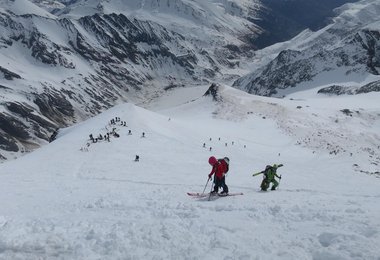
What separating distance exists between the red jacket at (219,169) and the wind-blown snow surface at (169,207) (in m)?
1.41

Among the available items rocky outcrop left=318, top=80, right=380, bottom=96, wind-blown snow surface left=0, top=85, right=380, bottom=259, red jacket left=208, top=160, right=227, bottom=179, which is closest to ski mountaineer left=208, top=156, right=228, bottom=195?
red jacket left=208, top=160, right=227, bottom=179

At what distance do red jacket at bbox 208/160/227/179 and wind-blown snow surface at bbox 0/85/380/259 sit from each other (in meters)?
1.41

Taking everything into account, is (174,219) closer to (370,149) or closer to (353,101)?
(370,149)

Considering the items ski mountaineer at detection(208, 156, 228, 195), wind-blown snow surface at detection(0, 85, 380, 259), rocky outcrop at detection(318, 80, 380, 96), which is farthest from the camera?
rocky outcrop at detection(318, 80, 380, 96)

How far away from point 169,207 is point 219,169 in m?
4.03

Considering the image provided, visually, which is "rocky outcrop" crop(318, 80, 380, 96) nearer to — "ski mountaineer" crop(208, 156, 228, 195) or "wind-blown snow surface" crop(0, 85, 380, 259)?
"wind-blown snow surface" crop(0, 85, 380, 259)

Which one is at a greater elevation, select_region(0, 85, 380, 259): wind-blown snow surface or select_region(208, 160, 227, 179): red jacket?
select_region(208, 160, 227, 179): red jacket

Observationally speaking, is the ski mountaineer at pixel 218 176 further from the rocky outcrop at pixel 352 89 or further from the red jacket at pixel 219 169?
the rocky outcrop at pixel 352 89

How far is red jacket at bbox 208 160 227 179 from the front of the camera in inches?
869

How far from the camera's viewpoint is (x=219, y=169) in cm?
2217

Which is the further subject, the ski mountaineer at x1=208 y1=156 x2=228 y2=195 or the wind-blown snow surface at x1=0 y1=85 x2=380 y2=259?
the ski mountaineer at x1=208 y1=156 x2=228 y2=195

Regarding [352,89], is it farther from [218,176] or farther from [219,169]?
[218,176]

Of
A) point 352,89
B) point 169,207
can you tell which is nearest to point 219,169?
point 169,207

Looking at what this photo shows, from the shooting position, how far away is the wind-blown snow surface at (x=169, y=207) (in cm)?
1385
